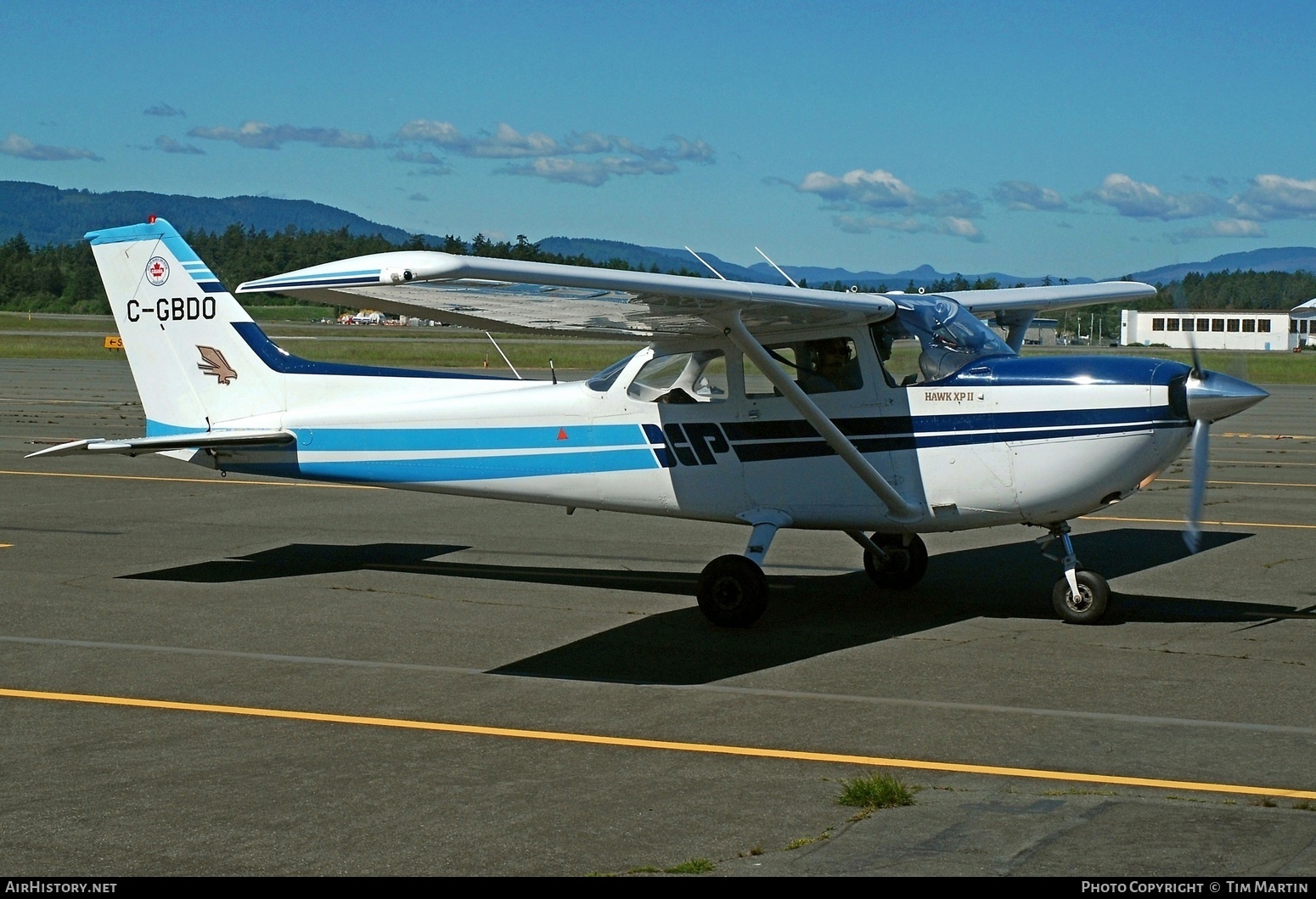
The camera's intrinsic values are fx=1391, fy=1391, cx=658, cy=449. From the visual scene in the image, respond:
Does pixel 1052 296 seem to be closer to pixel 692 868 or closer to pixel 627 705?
pixel 627 705

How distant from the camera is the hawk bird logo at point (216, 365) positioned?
1171 centimetres

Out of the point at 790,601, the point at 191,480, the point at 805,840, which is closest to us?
the point at 805,840

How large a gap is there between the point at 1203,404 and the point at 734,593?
128 inches

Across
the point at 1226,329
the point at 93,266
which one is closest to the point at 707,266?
the point at 1226,329

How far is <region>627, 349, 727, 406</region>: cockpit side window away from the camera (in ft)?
33.2

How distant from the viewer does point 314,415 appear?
11.4m

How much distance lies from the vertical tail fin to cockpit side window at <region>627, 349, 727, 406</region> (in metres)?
3.43

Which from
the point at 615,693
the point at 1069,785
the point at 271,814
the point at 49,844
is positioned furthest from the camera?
the point at 615,693

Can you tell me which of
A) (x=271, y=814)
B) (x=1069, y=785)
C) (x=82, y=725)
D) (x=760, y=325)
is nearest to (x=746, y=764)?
(x=1069, y=785)

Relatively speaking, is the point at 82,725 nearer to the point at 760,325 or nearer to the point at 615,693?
the point at 615,693

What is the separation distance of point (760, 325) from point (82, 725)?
5098 millimetres

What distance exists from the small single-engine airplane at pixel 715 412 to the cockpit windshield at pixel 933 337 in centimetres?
1

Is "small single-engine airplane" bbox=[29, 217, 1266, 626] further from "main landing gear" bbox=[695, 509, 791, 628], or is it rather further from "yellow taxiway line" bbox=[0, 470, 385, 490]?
"yellow taxiway line" bbox=[0, 470, 385, 490]

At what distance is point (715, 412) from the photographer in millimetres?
10070
